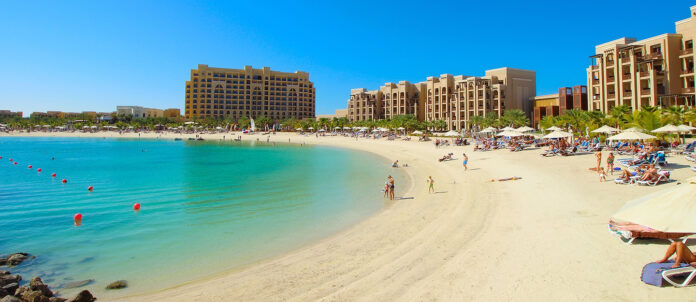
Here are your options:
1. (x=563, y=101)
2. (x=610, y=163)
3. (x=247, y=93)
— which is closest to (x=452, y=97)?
(x=563, y=101)

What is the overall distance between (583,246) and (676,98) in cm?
4758

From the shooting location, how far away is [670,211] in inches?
219

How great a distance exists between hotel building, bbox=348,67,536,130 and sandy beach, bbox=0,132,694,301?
60.9m

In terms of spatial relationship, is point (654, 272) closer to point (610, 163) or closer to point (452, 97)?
point (610, 163)

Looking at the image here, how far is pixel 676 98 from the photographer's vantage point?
41.1 meters

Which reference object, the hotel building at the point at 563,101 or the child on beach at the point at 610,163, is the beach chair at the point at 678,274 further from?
the hotel building at the point at 563,101

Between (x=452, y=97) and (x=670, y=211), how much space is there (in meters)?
82.1

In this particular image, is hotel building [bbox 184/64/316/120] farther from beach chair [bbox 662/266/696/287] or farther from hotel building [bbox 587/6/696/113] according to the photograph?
beach chair [bbox 662/266/696/287]

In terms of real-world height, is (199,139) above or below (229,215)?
above

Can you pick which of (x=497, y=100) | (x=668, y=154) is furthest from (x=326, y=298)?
(x=497, y=100)

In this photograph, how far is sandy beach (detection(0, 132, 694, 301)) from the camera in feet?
21.4

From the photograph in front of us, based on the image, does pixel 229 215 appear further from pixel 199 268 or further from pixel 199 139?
pixel 199 139

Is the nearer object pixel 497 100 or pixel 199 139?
pixel 497 100

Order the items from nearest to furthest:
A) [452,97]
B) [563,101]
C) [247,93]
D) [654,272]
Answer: [654,272], [563,101], [452,97], [247,93]
